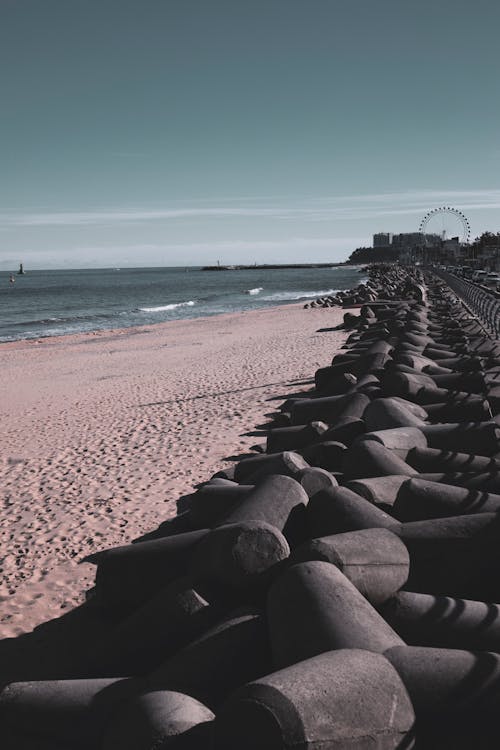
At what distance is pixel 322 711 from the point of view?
8.84ft

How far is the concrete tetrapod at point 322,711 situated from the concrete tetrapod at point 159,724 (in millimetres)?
243

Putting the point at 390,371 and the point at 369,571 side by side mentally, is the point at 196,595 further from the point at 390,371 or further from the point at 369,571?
the point at 390,371

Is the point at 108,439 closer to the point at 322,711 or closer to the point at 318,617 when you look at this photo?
the point at 318,617

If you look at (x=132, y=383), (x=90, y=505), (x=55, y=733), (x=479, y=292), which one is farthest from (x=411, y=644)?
(x=479, y=292)

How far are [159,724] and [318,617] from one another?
0.92m

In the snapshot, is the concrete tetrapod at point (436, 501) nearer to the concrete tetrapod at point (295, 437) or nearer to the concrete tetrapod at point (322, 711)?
the concrete tetrapod at point (322, 711)

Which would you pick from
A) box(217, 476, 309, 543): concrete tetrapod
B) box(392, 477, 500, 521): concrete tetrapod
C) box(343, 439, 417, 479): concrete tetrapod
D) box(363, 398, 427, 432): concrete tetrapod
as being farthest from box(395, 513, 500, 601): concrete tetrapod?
box(363, 398, 427, 432): concrete tetrapod

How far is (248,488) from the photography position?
5.54 metres

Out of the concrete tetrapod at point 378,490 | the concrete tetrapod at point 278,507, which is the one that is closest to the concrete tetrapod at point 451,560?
the concrete tetrapod at point 378,490

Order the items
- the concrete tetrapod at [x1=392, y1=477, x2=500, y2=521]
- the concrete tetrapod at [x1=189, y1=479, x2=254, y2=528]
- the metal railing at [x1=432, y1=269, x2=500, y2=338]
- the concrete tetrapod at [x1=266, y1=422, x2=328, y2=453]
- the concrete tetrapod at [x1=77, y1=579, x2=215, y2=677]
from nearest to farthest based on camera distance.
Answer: the concrete tetrapod at [x1=77, y1=579, x2=215, y2=677] < the concrete tetrapod at [x1=392, y1=477, x2=500, y2=521] < the concrete tetrapod at [x1=189, y1=479, x2=254, y2=528] < the concrete tetrapod at [x1=266, y1=422, x2=328, y2=453] < the metal railing at [x1=432, y1=269, x2=500, y2=338]

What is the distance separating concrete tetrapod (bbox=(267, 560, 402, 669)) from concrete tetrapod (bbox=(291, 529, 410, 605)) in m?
0.13

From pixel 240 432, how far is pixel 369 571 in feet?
21.5

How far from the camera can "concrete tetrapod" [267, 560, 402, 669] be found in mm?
3250

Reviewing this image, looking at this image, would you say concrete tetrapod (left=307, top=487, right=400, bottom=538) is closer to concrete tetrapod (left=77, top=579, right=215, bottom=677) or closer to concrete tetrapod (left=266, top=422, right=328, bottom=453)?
concrete tetrapod (left=77, top=579, right=215, bottom=677)
